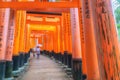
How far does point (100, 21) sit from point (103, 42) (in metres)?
0.26

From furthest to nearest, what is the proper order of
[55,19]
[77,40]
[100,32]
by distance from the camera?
1. [55,19]
2. [77,40]
3. [100,32]

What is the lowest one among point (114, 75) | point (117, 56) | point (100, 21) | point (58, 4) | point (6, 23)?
point (114, 75)

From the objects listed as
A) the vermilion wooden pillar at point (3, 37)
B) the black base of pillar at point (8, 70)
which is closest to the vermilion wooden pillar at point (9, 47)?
the black base of pillar at point (8, 70)

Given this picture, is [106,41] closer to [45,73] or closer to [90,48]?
[90,48]

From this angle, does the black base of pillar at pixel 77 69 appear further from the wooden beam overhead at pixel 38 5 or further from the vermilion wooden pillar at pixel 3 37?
the vermilion wooden pillar at pixel 3 37

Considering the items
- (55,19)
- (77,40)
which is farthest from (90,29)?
(55,19)

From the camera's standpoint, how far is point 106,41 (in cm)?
227

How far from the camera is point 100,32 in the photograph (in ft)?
7.58

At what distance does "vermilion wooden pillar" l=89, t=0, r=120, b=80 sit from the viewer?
86.7 inches

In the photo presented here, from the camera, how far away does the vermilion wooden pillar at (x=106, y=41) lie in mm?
2201

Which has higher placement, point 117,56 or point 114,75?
point 117,56

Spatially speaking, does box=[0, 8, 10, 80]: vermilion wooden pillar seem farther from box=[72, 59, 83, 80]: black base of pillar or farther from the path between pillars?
box=[72, 59, 83, 80]: black base of pillar

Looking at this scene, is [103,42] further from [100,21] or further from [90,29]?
[90,29]

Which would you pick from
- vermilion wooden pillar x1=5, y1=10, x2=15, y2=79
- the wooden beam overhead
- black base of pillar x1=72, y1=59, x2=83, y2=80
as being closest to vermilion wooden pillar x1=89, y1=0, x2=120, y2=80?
the wooden beam overhead
